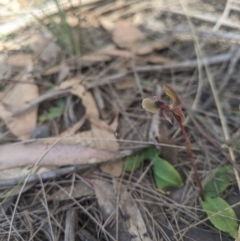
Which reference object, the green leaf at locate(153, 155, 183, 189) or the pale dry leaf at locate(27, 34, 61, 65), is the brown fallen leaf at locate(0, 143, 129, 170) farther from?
the pale dry leaf at locate(27, 34, 61, 65)

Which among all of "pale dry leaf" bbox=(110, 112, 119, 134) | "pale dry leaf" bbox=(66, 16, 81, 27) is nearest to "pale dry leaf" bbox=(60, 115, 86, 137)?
"pale dry leaf" bbox=(110, 112, 119, 134)

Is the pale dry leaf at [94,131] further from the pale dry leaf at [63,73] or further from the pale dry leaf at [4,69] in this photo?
the pale dry leaf at [4,69]

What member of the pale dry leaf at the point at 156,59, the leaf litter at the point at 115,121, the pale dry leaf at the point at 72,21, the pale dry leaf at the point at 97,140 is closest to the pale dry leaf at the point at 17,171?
the leaf litter at the point at 115,121

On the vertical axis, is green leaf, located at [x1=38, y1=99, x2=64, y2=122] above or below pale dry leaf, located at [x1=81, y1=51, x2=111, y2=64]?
below

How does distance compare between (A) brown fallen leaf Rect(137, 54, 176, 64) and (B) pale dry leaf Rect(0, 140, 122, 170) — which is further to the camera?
(A) brown fallen leaf Rect(137, 54, 176, 64)

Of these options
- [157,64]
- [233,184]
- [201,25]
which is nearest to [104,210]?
[233,184]
